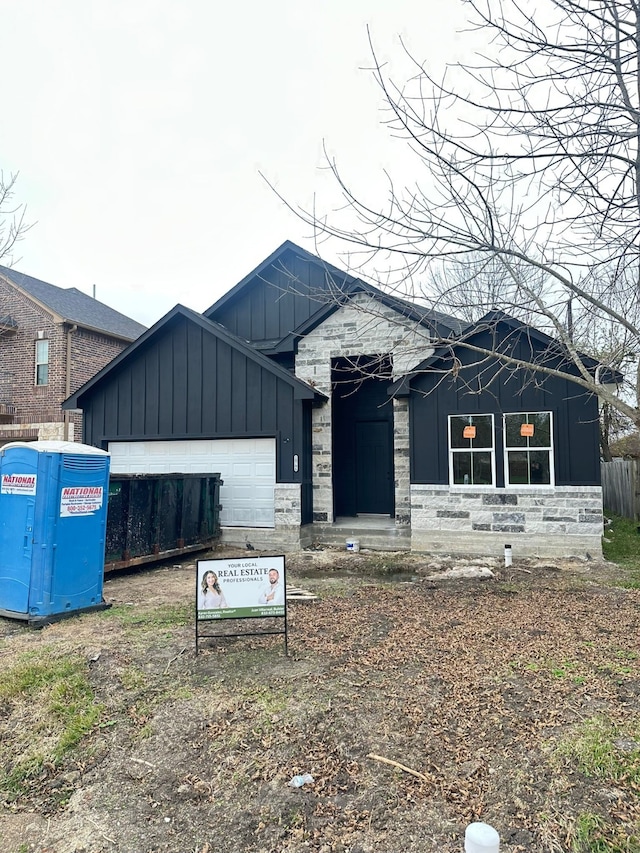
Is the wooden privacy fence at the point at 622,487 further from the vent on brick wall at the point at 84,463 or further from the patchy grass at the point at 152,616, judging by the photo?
the vent on brick wall at the point at 84,463

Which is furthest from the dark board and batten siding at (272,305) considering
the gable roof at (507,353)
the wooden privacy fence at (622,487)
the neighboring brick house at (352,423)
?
the wooden privacy fence at (622,487)

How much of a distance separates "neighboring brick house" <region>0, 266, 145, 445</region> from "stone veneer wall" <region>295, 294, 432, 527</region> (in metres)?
10.4

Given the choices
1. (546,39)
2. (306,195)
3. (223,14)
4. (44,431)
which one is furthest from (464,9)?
(44,431)

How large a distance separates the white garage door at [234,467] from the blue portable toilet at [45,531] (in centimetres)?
525

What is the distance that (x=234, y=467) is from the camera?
11.7 metres

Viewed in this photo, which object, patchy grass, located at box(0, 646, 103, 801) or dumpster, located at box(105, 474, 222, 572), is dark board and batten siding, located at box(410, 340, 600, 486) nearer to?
dumpster, located at box(105, 474, 222, 572)

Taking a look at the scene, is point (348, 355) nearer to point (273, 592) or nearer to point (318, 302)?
point (318, 302)

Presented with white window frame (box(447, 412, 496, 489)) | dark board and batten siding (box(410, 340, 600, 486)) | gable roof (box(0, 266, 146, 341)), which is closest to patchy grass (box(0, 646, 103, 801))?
dark board and batten siding (box(410, 340, 600, 486))

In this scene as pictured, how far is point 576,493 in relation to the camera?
9539 millimetres

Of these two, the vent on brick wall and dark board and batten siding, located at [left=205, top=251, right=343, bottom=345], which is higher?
dark board and batten siding, located at [left=205, top=251, right=343, bottom=345]

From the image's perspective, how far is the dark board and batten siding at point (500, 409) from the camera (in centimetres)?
Answer: 952

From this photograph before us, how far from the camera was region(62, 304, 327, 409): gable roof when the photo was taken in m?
10.9

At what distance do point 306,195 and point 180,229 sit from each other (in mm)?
5012

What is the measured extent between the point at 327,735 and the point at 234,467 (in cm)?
860
